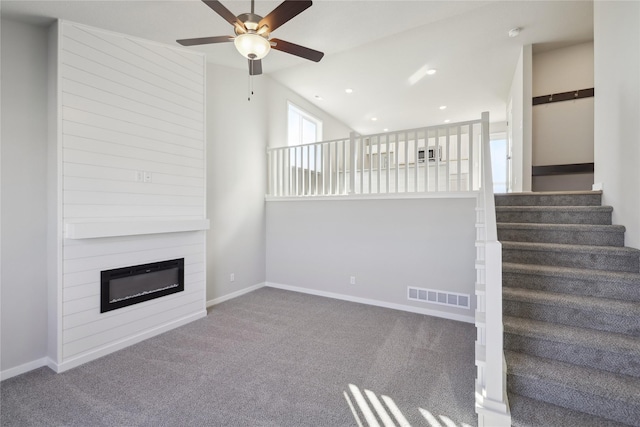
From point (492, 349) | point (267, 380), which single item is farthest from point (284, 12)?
point (267, 380)

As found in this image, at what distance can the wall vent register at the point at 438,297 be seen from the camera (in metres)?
3.51

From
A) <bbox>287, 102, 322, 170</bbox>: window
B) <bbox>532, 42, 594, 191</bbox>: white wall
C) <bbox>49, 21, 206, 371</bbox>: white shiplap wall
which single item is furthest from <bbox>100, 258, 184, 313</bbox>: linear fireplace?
<bbox>532, 42, 594, 191</bbox>: white wall

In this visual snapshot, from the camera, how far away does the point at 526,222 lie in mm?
2947

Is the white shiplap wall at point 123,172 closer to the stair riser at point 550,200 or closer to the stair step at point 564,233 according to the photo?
the stair step at point 564,233

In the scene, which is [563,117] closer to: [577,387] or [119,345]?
[577,387]

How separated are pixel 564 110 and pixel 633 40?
2510mm

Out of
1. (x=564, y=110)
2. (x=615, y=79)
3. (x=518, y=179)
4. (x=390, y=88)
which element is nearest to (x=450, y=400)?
(x=615, y=79)

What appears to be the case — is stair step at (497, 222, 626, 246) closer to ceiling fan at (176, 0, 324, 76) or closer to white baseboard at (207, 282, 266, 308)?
ceiling fan at (176, 0, 324, 76)

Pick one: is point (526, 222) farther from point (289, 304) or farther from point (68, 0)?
point (68, 0)

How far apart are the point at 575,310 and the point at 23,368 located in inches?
169

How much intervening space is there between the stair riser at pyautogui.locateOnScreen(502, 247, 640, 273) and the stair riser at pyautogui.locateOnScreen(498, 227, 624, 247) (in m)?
0.27

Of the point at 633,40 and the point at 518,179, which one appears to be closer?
the point at 633,40

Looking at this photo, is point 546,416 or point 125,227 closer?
point 546,416

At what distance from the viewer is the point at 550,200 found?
304cm
